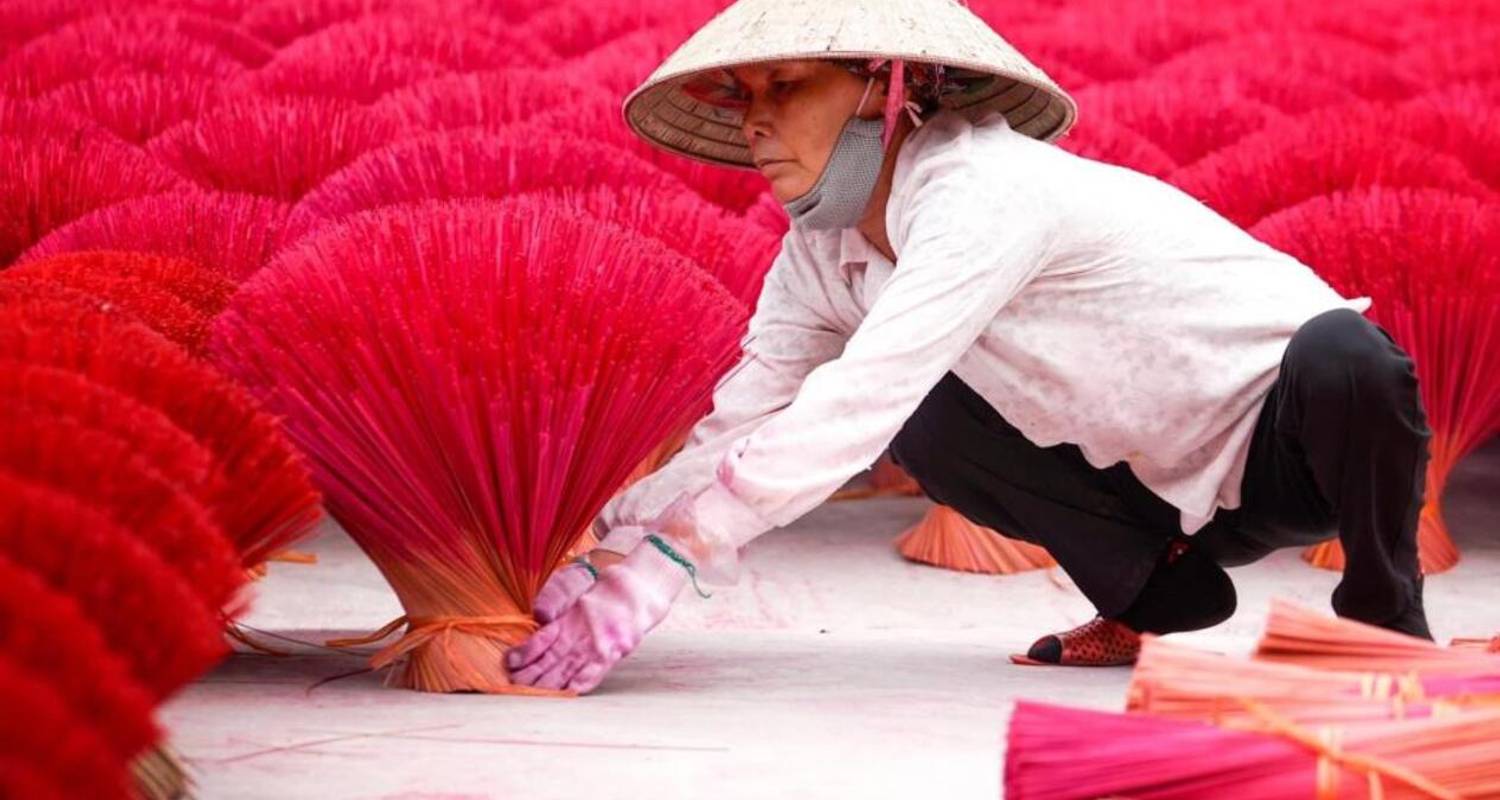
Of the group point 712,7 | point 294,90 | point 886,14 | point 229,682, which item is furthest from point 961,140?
point 712,7

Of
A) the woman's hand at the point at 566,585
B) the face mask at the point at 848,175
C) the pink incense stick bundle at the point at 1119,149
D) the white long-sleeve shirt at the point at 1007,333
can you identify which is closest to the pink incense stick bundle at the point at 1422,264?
the pink incense stick bundle at the point at 1119,149

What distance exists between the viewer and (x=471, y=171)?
91.8 inches

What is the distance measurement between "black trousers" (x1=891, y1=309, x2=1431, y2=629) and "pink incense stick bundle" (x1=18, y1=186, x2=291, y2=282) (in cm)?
65

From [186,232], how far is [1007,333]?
879mm

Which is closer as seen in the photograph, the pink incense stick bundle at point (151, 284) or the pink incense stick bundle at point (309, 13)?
the pink incense stick bundle at point (151, 284)

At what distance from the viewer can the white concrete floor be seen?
1.20 meters

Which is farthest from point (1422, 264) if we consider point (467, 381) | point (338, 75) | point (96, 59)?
point (96, 59)

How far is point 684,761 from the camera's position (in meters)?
1.24

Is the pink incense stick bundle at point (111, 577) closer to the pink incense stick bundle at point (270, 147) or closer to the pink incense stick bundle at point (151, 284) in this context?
the pink incense stick bundle at point (151, 284)

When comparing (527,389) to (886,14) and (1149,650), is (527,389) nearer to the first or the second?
(886,14)

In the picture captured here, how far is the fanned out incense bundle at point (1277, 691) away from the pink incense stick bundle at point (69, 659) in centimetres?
51

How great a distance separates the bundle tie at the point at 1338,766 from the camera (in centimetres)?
101

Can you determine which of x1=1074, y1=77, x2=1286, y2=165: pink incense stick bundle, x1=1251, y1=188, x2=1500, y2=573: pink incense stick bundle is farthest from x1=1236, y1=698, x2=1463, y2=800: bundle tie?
x1=1074, y1=77, x2=1286, y2=165: pink incense stick bundle

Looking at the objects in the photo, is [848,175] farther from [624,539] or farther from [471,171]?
[471,171]
